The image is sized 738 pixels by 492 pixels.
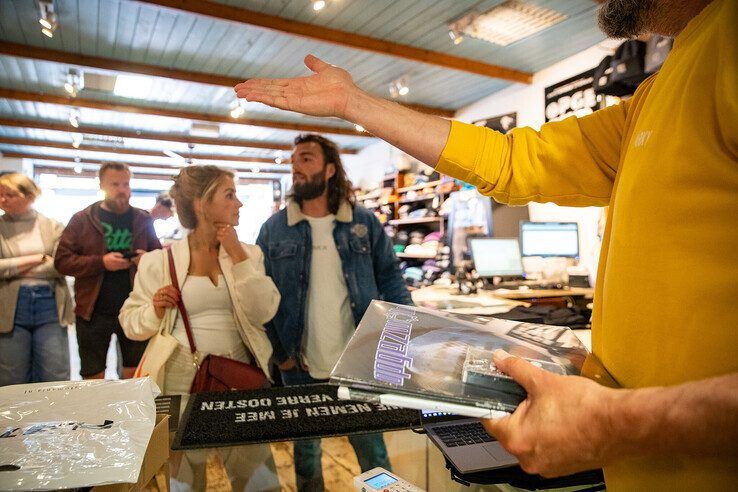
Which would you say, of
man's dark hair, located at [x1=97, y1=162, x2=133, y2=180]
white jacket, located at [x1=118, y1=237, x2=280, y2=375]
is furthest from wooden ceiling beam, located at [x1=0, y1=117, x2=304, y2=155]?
white jacket, located at [x1=118, y1=237, x2=280, y2=375]

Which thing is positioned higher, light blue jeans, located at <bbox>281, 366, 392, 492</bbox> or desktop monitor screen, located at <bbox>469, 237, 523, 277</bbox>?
desktop monitor screen, located at <bbox>469, 237, 523, 277</bbox>

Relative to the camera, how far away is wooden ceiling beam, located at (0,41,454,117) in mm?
4703

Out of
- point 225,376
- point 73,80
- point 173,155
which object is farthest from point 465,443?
point 173,155

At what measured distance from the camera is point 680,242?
1.83 feet

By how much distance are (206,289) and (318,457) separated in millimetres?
1170

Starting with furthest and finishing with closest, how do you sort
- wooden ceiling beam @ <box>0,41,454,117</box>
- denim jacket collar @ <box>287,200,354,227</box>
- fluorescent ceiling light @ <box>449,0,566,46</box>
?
wooden ceiling beam @ <box>0,41,454,117</box> → fluorescent ceiling light @ <box>449,0,566,46</box> → denim jacket collar @ <box>287,200,354,227</box>

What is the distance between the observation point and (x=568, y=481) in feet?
2.76

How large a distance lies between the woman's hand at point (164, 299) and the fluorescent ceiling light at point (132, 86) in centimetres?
489

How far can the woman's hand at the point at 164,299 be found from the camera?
1.80 m

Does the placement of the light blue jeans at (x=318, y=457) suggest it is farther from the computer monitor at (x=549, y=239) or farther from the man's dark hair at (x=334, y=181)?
the computer monitor at (x=549, y=239)

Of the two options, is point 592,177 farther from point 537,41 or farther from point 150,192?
point 150,192

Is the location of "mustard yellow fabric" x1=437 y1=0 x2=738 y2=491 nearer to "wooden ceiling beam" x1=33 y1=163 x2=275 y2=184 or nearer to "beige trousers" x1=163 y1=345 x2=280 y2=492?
"beige trousers" x1=163 y1=345 x2=280 y2=492

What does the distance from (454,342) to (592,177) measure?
1.62 ft

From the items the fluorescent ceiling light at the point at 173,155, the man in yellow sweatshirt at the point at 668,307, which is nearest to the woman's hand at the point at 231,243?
the man in yellow sweatshirt at the point at 668,307
